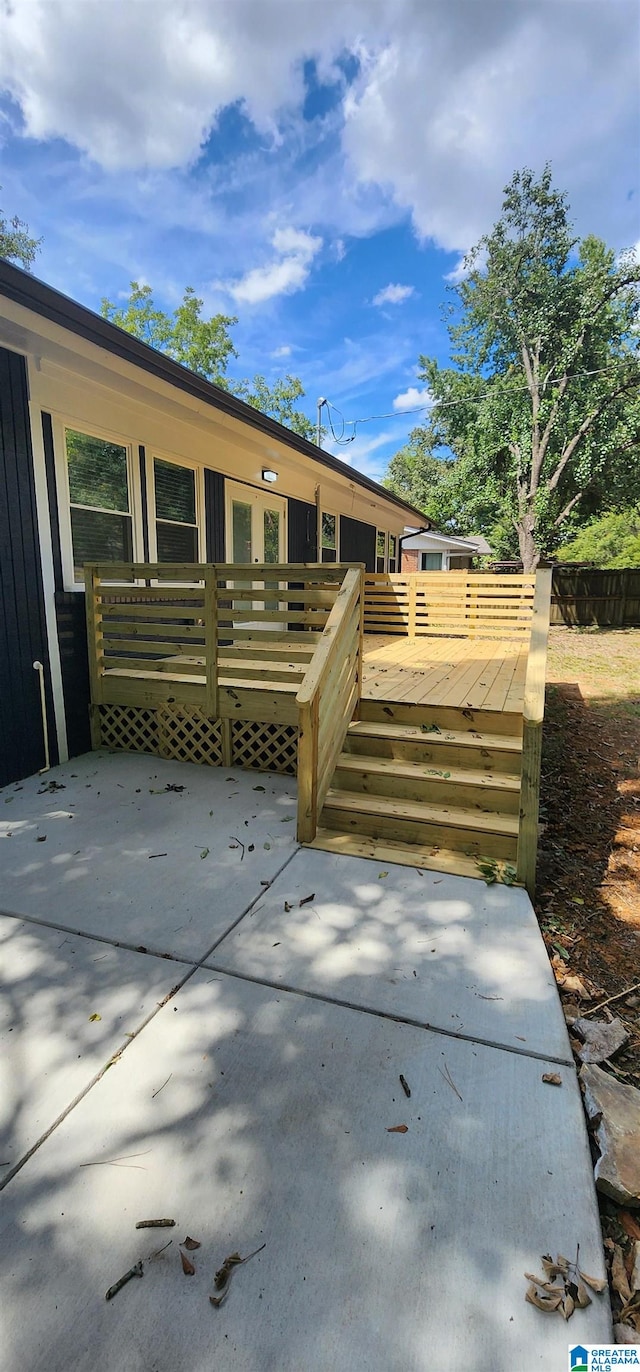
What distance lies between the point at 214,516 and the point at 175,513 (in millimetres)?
690

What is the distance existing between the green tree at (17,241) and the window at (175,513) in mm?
19471

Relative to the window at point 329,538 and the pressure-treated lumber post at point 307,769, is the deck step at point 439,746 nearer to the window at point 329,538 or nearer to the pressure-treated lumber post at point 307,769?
the pressure-treated lumber post at point 307,769

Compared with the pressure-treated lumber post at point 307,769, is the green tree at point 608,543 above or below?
above

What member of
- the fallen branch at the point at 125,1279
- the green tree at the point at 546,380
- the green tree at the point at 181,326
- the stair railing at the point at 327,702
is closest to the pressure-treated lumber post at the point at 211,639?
the stair railing at the point at 327,702

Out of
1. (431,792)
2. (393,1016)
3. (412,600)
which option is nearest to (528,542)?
(412,600)

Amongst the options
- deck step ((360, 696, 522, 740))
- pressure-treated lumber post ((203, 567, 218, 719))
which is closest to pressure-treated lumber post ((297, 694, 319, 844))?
deck step ((360, 696, 522, 740))

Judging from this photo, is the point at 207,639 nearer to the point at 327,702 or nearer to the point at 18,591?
the point at 18,591

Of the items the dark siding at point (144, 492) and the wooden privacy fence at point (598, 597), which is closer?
the dark siding at point (144, 492)

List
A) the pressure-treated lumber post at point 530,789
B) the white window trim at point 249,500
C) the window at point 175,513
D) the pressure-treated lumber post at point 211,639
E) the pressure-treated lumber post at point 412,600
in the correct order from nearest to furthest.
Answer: the pressure-treated lumber post at point 530,789, the pressure-treated lumber post at point 211,639, the window at point 175,513, the white window trim at point 249,500, the pressure-treated lumber post at point 412,600

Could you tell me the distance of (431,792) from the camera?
3633 mm

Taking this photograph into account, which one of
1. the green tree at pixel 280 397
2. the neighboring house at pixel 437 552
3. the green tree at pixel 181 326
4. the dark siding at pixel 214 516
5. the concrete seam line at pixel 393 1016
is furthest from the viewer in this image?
the green tree at pixel 280 397

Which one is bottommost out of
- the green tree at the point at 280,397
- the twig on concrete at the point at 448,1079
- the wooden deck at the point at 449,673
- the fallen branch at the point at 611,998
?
the fallen branch at the point at 611,998

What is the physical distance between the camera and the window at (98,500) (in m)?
5.12

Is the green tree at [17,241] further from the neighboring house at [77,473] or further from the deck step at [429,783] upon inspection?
the deck step at [429,783]
